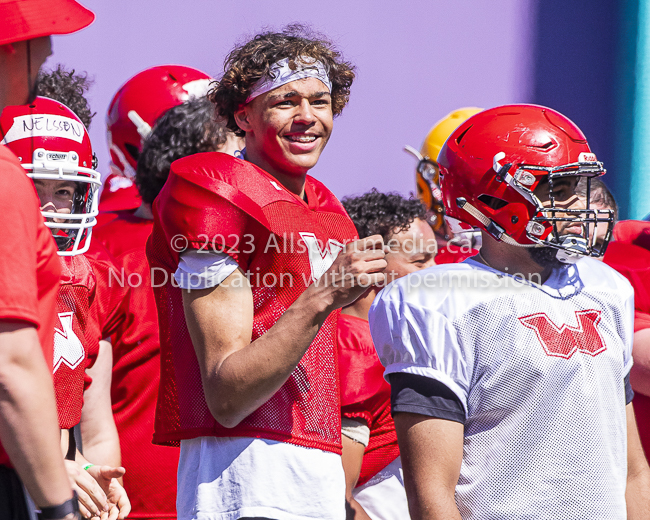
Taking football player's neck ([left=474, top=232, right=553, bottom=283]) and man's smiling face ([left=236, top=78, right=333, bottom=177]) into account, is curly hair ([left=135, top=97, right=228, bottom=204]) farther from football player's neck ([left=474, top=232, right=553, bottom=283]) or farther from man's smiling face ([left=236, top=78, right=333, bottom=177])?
football player's neck ([left=474, top=232, right=553, bottom=283])

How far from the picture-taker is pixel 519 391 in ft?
6.18

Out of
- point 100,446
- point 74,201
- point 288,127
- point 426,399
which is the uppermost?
point 288,127

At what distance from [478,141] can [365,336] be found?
0.86 m

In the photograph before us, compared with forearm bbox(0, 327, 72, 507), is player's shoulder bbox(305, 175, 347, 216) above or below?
above

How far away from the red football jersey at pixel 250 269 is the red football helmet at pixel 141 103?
1795 mm

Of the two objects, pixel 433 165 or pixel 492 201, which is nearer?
pixel 492 201

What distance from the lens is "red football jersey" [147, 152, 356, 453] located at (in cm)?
191

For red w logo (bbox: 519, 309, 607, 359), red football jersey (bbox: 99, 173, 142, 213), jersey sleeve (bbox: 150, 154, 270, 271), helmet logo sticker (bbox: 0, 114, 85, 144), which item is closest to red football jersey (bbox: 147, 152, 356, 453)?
jersey sleeve (bbox: 150, 154, 270, 271)

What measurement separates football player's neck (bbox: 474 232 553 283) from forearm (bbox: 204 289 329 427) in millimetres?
515

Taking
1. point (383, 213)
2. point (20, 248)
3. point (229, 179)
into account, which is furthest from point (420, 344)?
point (383, 213)

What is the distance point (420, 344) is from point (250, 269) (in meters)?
0.42

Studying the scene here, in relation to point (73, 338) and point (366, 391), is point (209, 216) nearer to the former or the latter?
point (73, 338)

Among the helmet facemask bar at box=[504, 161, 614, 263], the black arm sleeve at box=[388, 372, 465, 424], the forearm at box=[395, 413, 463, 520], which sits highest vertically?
the helmet facemask bar at box=[504, 161, 614, 263]

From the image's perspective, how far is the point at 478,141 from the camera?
215cm
